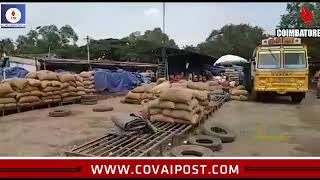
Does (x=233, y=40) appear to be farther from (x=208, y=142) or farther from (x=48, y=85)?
(x=208, y=142)

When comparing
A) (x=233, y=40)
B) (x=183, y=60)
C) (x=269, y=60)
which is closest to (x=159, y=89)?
(x=269, y=60)

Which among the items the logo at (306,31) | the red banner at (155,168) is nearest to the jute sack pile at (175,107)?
the red banner at (155,168)

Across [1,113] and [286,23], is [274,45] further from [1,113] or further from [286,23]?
[286,23]

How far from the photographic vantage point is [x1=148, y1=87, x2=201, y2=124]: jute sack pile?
767 centimetres

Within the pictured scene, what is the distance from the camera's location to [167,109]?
25.9 feet

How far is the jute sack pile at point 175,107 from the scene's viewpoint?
25.2 feet

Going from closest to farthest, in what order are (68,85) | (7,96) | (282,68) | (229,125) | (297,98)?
(229,125)
(7,96)
(68,85)
(282,68)
(297,98)

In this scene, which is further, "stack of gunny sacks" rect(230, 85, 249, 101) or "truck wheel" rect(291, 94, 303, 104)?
"stack of gunny sacks" rect(230, 85, 249, 101)

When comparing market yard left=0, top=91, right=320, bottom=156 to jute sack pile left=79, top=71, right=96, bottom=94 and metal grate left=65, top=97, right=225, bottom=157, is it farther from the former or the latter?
jute sack pile left=79, top=71, right=96, bottom=94

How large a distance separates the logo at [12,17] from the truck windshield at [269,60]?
9301 millimetres

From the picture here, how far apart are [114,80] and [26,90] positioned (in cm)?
728

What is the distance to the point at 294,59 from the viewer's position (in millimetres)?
13852

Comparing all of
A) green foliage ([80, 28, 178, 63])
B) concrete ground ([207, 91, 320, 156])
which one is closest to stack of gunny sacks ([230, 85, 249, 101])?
concrete ground ([207, 91, 320, 156])

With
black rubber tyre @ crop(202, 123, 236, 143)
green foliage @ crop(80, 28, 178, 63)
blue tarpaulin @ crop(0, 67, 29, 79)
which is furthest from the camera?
green foliage @ crop(80, 28, 178, 63)
